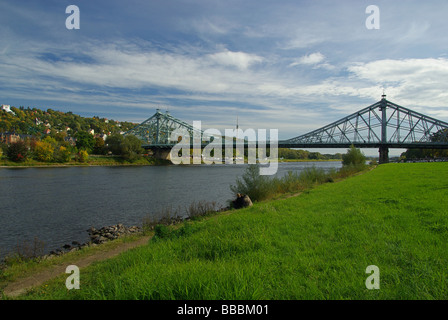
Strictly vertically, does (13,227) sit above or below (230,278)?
below

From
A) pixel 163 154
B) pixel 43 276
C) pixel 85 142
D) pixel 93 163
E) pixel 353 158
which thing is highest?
pixel 85 142

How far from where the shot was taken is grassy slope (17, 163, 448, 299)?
10.8ft

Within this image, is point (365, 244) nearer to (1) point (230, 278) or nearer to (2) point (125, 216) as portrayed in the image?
(1) point (230, 278)

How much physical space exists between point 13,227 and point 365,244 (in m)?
15.1

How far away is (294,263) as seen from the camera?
4340 millimetres

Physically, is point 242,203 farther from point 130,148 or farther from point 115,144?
point 115,144

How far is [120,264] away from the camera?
17.9 feet

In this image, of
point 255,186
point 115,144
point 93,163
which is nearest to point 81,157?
point 93,163

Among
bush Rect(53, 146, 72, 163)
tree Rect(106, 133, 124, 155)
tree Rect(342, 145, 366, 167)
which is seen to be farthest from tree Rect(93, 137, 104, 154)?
tree Rect(342, 145, 366, 167)

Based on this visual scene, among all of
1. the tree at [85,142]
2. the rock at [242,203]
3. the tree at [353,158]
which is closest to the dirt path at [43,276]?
the rock at [242,203]

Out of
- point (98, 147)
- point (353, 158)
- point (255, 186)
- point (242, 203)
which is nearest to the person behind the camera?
point (242, 203)

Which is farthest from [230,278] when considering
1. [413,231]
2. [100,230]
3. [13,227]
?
[13,227]

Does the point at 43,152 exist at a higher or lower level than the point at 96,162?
higher
